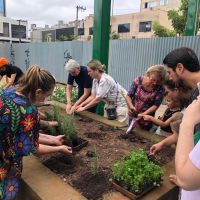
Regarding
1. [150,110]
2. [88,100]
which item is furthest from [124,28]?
[150,110]

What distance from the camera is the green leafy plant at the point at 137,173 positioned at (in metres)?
1.90

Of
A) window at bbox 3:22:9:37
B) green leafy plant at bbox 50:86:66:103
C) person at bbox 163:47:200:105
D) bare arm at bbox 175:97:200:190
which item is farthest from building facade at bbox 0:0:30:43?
bare arm at bbox 175:97:200:190

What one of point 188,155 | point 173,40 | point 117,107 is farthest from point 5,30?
point 188,155

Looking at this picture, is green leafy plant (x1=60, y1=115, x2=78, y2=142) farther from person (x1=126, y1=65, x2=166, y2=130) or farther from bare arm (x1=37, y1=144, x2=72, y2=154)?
person (x1=126, y1=65, x2=166, y2=130)

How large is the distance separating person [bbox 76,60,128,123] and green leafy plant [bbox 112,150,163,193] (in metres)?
1.82

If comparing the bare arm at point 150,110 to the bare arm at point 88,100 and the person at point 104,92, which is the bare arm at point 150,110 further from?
the bare arm at point 88,100

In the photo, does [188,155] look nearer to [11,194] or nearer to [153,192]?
[153,192]

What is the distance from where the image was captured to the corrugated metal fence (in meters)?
7.69

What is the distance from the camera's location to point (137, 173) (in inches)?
76.8

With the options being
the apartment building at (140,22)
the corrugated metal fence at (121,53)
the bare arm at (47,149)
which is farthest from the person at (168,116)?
the apartment building at (140,22)

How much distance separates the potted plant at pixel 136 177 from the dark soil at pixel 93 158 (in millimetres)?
142

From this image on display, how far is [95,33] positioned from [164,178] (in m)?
3.65

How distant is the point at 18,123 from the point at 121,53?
313 inches

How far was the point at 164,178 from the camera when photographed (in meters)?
2.19
